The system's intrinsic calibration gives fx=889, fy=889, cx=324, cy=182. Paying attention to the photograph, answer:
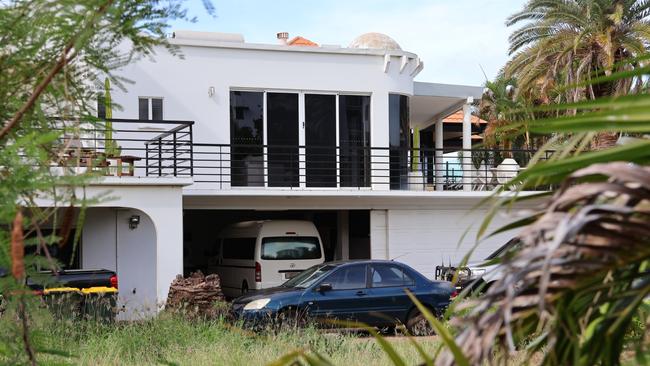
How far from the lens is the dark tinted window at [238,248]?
68.3 ft

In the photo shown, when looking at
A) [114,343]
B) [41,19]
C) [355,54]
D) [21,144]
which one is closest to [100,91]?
[41,19]

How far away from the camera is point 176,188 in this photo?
17.8 metres

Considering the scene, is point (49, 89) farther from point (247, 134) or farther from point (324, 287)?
point (247, 134)

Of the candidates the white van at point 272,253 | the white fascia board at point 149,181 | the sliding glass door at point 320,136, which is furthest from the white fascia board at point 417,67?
the white fascia board at point 149,181

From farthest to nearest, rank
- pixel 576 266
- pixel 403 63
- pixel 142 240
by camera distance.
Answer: pixel 403 63 < pixel 142 240 < pixel 576 266

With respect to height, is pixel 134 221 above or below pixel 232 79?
below

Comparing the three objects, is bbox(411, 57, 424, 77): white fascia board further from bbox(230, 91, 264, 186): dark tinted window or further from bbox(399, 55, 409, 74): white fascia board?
bbox(230, 91, 264, 186): dark tinted window

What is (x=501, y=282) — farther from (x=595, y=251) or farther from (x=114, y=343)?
(x=114, y=343)

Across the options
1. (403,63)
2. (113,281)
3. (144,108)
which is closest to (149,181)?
(113,281)

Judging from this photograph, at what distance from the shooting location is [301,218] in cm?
2544

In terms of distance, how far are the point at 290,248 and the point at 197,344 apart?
32.9 ft

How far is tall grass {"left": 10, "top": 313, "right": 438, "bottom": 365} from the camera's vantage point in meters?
9.27

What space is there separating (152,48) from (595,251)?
201cm

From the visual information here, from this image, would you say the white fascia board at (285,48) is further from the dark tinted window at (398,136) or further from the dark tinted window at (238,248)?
the dark tinted window at (238,248)
